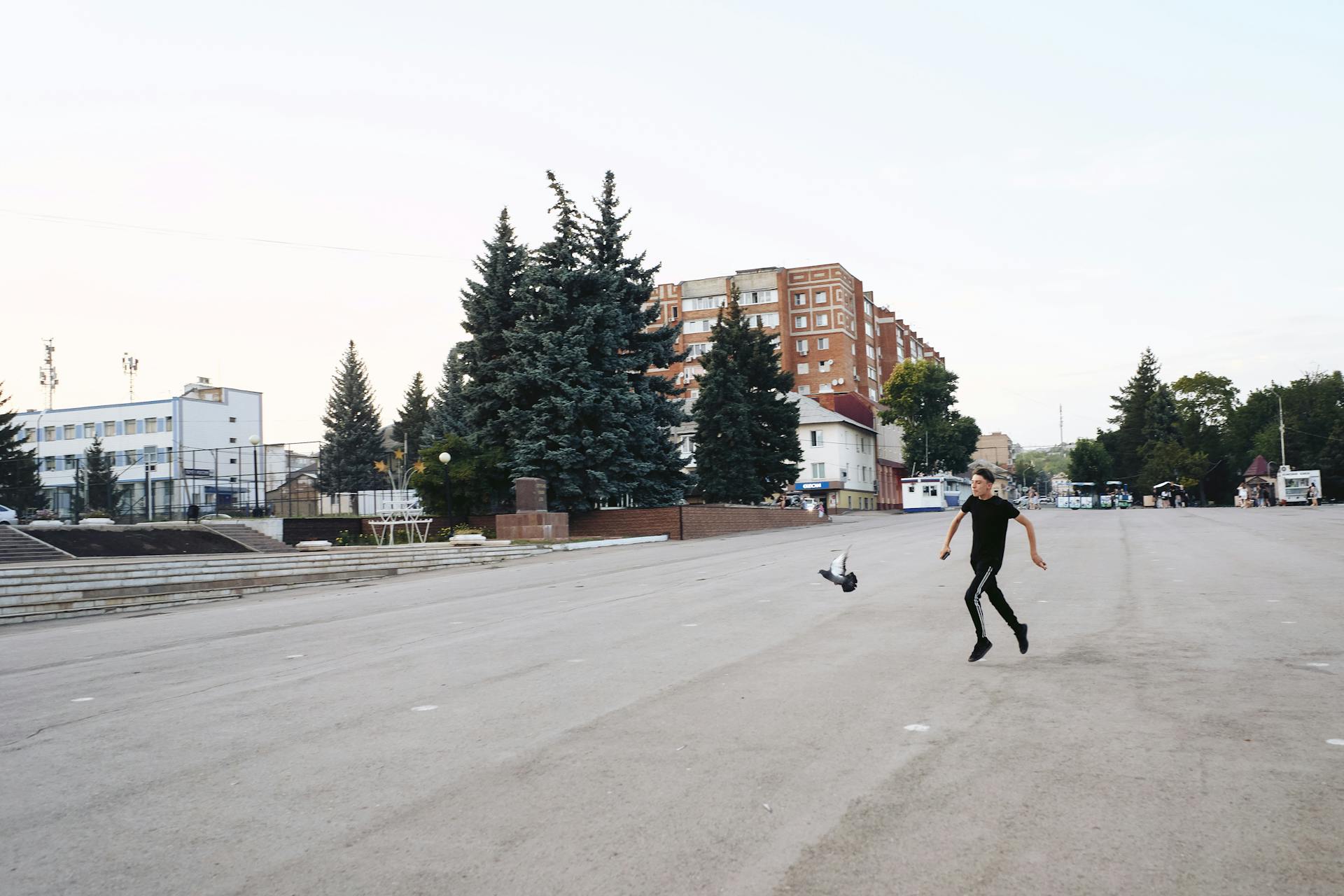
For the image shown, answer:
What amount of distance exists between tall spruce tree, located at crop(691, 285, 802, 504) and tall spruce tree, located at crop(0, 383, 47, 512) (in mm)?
33100

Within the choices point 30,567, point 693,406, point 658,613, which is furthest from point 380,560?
point 693,406

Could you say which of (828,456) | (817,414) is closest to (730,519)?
(828,456)

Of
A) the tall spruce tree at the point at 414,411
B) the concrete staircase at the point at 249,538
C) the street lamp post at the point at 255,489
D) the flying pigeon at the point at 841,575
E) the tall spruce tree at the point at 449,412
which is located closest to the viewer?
the flying pigeon at the point at 841,575

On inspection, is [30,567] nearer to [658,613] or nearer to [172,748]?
[658,613]

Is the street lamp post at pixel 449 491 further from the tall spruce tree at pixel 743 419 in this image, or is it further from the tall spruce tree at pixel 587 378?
the tall spruce tree at pixel 743 419

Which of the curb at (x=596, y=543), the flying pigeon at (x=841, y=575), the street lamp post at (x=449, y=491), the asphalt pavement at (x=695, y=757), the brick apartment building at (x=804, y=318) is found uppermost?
the brick apartment building at (x=804, y=318)

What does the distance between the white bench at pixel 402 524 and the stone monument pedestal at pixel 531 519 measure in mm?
2596

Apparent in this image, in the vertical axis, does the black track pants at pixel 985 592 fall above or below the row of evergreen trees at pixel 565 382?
below

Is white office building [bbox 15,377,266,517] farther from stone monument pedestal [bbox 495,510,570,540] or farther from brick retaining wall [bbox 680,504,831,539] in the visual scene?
stone monument pedestal [bbox 495,510,570,540]

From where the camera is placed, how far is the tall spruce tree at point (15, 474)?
45625mm

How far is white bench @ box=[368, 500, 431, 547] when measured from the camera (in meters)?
31.1

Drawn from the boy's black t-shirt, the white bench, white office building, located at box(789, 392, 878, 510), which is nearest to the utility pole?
white office building, located at box(789, 392, 878, 510)

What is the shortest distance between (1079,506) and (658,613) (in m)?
94.2

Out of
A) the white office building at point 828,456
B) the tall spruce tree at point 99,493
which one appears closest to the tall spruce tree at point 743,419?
the tall spruce tree at point 99,493
